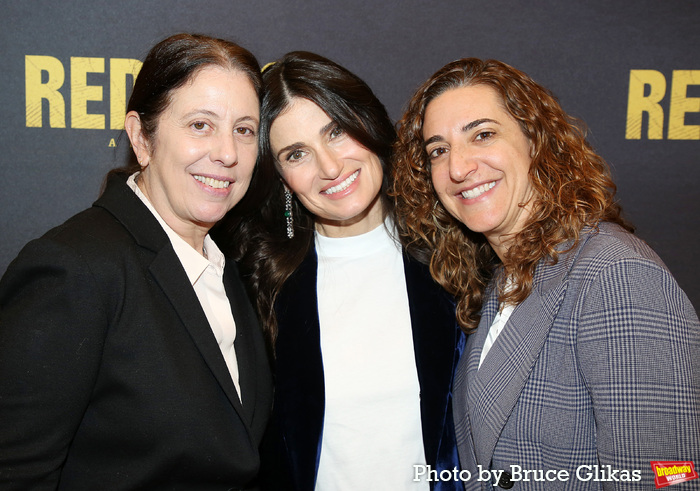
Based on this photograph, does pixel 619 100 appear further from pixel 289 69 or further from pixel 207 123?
pixel 207 123

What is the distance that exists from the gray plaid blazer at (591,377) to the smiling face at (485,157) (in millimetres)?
223

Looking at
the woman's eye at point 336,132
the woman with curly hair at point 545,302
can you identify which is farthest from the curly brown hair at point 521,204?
the woman's eye at point 336,132

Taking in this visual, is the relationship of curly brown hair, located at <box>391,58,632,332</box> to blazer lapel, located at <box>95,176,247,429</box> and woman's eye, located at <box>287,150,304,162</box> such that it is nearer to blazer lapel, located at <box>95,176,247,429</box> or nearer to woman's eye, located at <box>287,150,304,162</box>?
woman's eye, located at <box>287,150,304,162</box>

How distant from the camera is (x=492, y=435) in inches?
57.8

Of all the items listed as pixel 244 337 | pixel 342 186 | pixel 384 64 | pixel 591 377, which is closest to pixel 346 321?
pixel 244 337

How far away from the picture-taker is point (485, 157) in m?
1.60

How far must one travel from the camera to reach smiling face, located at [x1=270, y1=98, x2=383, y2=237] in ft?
5.98

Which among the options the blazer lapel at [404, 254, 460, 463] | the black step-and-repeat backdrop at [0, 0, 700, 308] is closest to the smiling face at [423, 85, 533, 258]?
the blazer lapel at [404, 254, 460, 463]

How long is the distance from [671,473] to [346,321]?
1.05m

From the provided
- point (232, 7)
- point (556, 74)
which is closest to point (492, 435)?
point (556, 74)

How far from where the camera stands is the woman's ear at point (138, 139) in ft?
5.07

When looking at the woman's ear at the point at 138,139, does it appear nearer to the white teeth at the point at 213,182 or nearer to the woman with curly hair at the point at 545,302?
the white teeth at the point at 213,182

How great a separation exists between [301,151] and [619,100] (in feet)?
6.27

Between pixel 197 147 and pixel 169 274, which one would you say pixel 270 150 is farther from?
pixel 169 274
